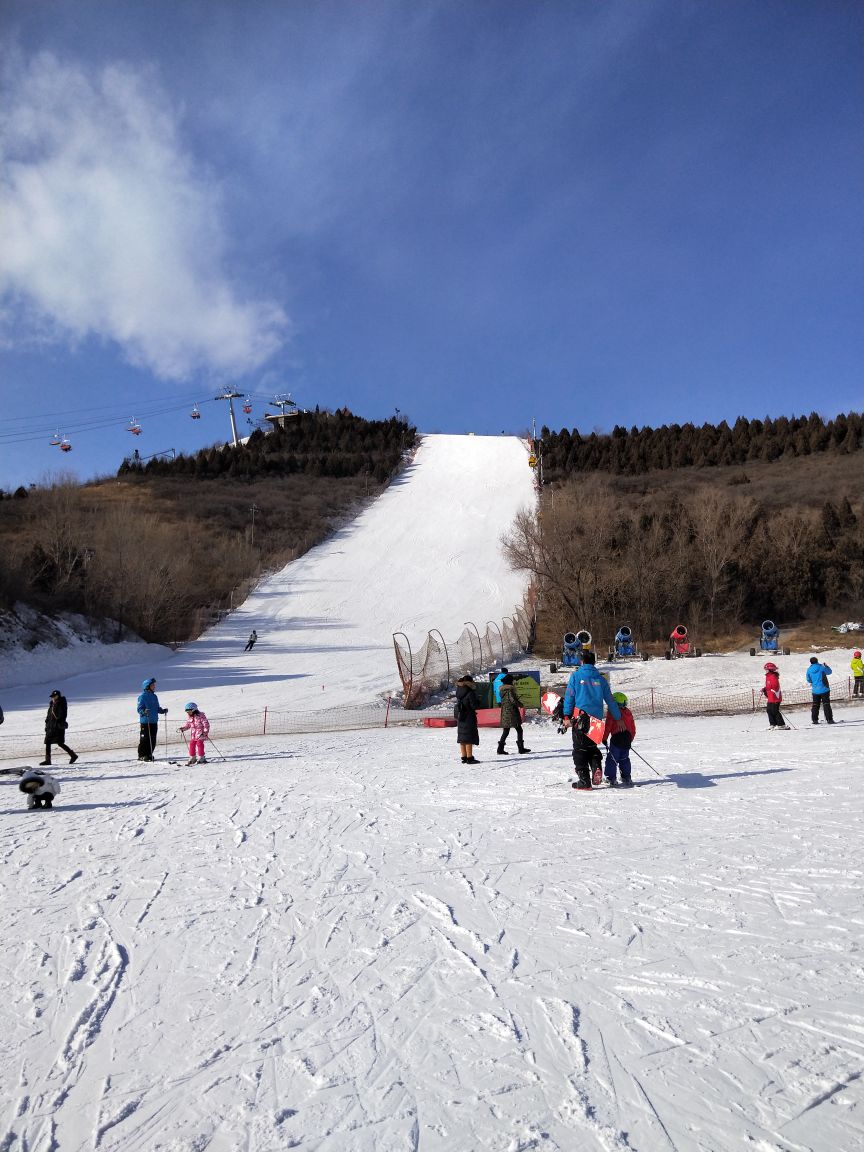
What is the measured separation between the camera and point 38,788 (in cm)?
882

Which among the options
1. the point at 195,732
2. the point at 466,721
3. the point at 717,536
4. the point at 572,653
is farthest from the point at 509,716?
the point at 717,536

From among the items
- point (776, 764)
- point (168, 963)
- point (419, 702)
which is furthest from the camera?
point (419, 702)

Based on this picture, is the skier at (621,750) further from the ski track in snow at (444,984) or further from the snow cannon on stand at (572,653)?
the snow cannon on stand at (572,653)

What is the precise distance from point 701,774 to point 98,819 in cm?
725

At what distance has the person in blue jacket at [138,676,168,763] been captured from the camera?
12.7m

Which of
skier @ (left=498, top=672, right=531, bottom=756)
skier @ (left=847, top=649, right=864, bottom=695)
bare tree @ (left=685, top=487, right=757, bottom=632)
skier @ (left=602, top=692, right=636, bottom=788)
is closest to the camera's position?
skier @ (left=602, top=692, right=636, bottom=788)

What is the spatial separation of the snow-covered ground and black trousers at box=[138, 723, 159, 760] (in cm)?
354

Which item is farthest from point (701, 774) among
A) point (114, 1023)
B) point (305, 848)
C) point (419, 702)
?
point (419, 702)

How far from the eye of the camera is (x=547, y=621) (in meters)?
35.7

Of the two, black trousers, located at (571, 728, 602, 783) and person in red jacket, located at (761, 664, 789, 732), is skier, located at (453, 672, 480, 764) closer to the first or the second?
black trousers, located at (571, 728, 602, 783)

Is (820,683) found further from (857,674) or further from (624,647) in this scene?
(624,647)

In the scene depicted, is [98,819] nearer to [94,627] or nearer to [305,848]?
[305,848]

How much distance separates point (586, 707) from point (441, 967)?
4904mm

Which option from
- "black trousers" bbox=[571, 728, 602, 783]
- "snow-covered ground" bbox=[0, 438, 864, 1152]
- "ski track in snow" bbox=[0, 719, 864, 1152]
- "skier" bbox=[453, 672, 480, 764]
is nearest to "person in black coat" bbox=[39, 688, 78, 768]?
"snow-covered ground" bbox=[0, 438, 864, 1152]
